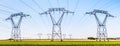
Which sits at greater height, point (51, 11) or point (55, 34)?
point (51, 11)

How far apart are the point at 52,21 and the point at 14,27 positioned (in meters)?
15.8

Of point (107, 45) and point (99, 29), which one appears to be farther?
point (99, 29)

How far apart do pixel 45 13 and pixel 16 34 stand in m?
14.3

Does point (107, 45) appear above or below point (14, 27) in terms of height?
below

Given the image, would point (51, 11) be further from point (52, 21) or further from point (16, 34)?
point (16, 34)

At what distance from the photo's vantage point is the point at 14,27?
73.8 metres

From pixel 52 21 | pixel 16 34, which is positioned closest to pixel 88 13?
pixel 52 21

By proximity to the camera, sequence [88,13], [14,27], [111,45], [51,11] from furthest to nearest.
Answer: [14,27]
[88,13]
[51,11]
[111,45]

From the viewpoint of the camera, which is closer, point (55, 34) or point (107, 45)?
point (107, 45)

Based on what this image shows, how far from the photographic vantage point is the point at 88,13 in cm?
6912

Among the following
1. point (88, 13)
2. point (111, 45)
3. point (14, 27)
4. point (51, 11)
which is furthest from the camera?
point (14, 27)

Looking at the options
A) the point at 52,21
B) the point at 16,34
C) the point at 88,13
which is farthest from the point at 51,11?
the point at 16,34

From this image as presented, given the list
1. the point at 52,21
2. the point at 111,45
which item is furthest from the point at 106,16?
the point at 111,45

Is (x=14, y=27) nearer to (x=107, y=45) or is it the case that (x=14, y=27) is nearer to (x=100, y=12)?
(x=100, y=12)
